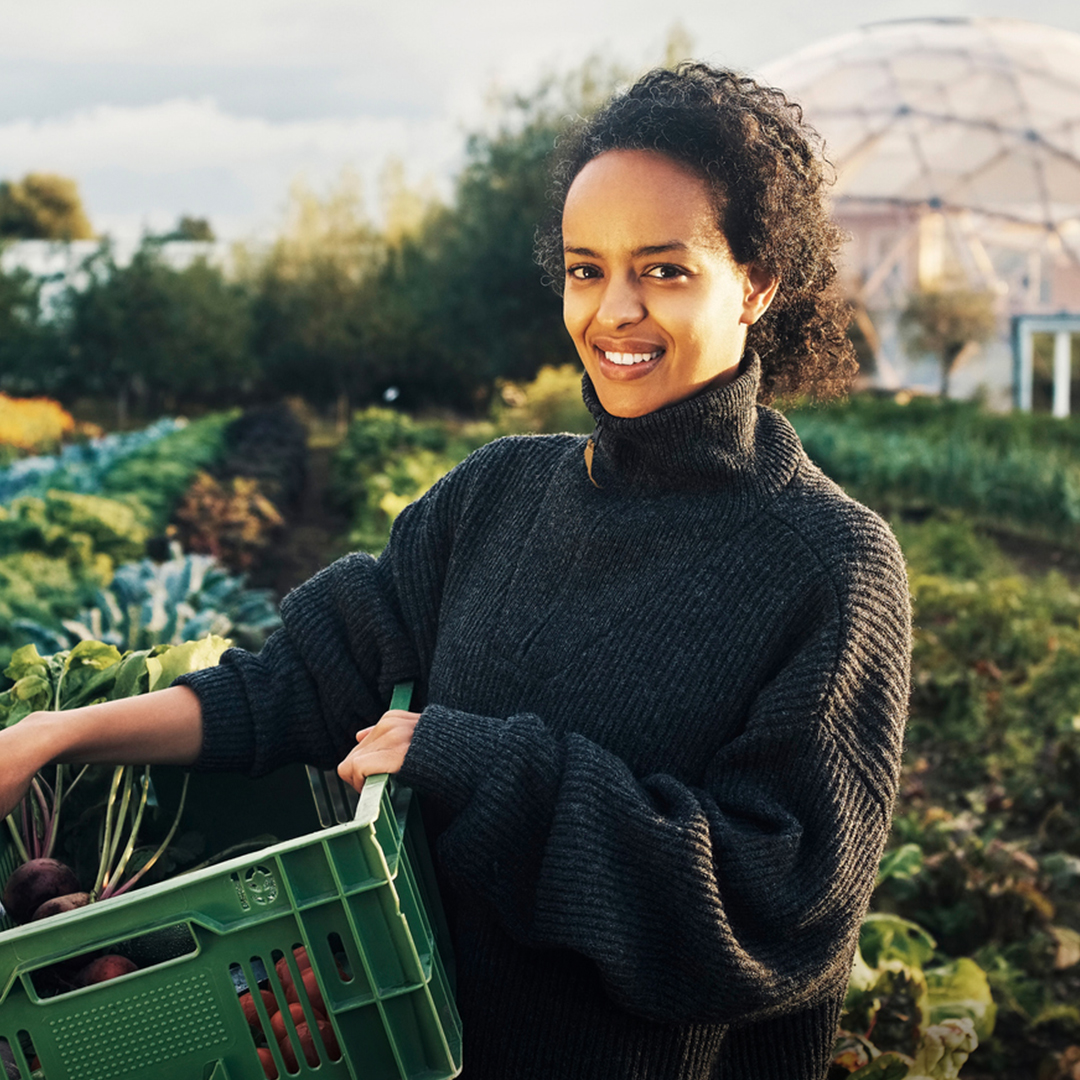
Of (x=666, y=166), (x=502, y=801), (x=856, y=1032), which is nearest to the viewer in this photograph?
(x=502, y=801)

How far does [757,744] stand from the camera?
4.65ft

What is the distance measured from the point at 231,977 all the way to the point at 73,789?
2.56 ft

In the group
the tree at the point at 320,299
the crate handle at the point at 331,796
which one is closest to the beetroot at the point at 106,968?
the crate handle at the point at 331,796

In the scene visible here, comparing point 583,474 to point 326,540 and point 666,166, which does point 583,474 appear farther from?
point 326,540

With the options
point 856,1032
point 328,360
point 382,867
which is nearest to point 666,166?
point 382,867

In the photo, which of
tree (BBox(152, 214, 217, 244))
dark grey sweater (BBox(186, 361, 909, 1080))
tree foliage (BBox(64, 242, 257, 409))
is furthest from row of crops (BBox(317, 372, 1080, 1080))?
tree (BBox(152, 214, 217, 244))

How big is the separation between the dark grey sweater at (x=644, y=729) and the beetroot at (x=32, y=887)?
0.89 ft

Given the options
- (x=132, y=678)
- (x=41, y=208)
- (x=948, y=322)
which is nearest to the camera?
(x=132, y=678)

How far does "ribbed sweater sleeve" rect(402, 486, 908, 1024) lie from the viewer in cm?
136

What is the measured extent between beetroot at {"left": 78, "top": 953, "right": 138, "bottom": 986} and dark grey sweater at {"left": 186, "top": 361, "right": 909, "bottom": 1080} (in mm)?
372

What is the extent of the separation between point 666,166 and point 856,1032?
1831 mm

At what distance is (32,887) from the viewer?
1.66 m

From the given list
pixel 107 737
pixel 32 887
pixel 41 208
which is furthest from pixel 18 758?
pixel 41 208

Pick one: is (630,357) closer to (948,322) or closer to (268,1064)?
(268,1064)
